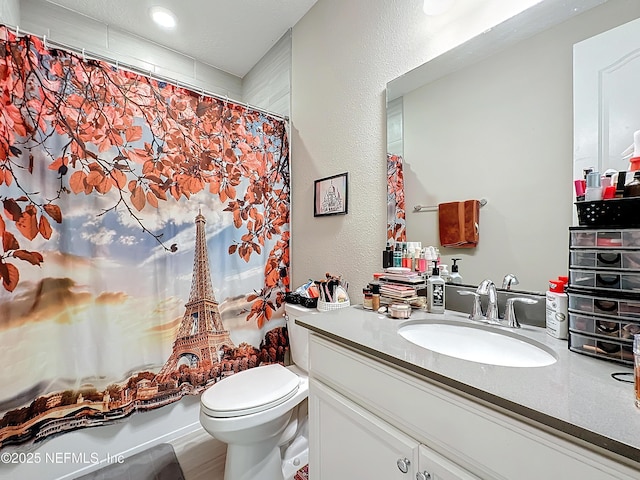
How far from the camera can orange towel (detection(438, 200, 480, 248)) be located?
107cm

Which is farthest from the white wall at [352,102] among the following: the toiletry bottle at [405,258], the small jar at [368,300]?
the small jar at [368,300]

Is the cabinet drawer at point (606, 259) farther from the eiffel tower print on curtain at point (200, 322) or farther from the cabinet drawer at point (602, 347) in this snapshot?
the eiffel tower print on curtain at point (200, 322)

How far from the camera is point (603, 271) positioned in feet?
2.17

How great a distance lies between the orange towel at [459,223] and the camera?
3.51 ft

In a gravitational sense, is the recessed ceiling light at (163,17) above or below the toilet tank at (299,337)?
above

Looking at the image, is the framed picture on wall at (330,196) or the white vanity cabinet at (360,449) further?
the framed picture on wall at (330,196)

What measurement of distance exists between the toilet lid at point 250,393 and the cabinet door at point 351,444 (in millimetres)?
317

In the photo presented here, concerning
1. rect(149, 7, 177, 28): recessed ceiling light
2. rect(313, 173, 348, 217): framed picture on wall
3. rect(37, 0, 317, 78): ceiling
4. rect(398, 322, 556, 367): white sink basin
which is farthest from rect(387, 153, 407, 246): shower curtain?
rect(149, 7, 177, 28): recessed ceiling light

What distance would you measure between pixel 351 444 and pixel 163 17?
2561 millimetres

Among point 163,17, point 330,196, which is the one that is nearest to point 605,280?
point 330,196

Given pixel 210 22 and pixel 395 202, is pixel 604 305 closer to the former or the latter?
pixel 395 202

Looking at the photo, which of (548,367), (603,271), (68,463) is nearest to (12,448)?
(68,463)

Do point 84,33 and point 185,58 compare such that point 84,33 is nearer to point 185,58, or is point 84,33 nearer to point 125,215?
point 185,58

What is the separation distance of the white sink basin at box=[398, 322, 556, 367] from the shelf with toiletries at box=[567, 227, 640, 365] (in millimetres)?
100
